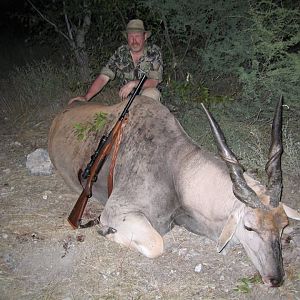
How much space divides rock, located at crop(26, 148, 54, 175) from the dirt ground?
0.80 metres

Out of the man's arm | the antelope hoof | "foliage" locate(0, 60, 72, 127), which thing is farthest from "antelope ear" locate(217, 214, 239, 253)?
"foliage" locate(0, 60, 72, 127)

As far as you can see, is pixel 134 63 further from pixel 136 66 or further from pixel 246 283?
pixel 246 283

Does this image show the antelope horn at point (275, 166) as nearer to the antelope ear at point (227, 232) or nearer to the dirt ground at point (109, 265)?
the antelope ear at point (227, 232)

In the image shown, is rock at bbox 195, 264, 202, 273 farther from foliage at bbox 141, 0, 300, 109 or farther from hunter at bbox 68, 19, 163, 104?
foliage at bbox 141, 0, 300, 109

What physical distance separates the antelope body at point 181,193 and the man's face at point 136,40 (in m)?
1.51

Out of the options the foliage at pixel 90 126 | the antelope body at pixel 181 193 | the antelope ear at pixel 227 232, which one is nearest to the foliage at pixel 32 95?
the foliage at pixel 90 126

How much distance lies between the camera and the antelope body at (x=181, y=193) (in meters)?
3.07

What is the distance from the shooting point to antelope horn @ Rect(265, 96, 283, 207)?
10.1 ft

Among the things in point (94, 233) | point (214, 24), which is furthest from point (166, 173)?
point (214, 24)

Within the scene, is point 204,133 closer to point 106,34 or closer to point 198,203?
point 198,203

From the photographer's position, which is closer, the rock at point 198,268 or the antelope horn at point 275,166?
the antelope horn at point 275,166

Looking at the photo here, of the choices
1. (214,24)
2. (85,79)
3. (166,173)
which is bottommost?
(85,79)

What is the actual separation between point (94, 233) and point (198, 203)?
1.11m

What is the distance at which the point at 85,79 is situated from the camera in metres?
8.41
